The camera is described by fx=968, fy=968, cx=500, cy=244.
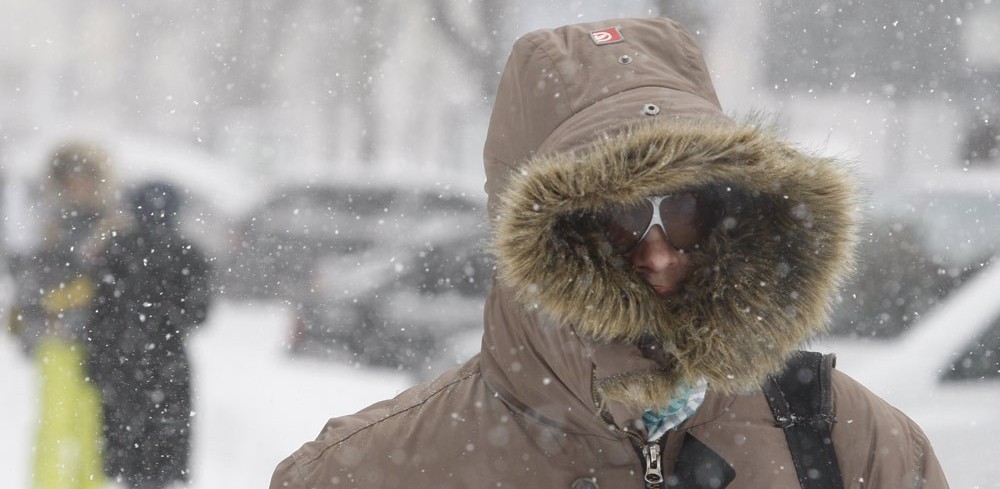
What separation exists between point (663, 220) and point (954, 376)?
11.0ft

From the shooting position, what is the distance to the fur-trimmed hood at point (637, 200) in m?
1.47

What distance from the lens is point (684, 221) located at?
1614mm

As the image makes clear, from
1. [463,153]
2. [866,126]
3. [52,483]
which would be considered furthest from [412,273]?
[866,126]

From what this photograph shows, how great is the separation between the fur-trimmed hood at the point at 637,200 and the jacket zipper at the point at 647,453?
7cm

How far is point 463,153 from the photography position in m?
8.57

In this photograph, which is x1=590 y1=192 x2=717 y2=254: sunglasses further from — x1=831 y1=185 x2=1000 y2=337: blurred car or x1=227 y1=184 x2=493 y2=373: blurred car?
x1=227 y1=184 x2=493 y2=373: blurred car

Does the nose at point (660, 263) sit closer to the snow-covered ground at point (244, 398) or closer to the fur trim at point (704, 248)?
the fur trim at point (704, 248)

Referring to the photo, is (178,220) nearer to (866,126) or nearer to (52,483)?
(52,483)

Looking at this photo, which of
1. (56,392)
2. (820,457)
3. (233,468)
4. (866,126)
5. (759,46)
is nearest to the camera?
(820,457)

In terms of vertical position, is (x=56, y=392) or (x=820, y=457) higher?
(x=56, y=392)


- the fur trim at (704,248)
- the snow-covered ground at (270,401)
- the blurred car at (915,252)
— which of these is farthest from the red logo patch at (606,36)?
the blurred car at (915,252)

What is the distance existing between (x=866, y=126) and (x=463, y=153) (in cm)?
336

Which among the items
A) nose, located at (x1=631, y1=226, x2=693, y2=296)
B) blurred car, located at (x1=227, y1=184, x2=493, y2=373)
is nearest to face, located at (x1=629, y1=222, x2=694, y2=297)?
nose, located at (x1=631, y1=226, x2=693, y2=296)

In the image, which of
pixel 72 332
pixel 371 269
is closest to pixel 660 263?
pixel 72 332
